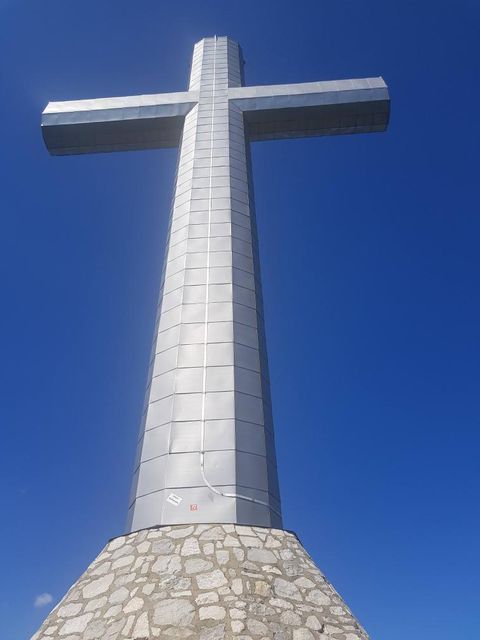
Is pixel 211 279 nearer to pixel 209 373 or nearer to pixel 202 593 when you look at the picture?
pixel 209 373

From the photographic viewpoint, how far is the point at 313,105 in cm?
1504

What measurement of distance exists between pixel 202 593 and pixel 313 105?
12973 mm

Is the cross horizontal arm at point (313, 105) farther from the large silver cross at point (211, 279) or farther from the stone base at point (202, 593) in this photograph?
the stone base at point (202, 593)

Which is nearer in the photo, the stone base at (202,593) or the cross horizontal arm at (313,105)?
the stone base at (202,593)

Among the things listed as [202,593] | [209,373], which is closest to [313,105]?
[209,373]

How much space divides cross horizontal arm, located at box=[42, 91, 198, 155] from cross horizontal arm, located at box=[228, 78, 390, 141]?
167 centimetres

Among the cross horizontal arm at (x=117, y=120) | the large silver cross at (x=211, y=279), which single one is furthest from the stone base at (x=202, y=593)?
the cross horizontal arm at (x=117, y=120)

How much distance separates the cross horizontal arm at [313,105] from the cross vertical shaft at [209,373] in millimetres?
2862

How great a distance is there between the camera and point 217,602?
5.53 m

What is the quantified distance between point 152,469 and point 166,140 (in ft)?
34.8

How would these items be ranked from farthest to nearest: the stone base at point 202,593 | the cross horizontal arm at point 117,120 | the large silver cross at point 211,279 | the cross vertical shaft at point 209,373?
the cross horizontal arm at point 117,120, the large silver cross at point 211,279, the cross vertical shaft at point 209,373, the stone base at point 202,593

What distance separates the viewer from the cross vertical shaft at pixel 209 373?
23.6 feet

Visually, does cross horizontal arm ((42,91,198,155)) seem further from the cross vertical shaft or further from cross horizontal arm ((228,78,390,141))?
the cross vertical shaft

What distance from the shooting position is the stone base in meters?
5.38
